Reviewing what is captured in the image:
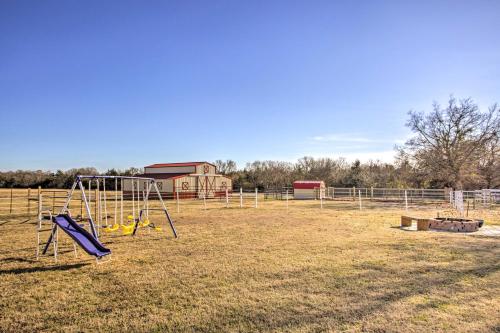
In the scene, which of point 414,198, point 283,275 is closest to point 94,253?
point 283,275

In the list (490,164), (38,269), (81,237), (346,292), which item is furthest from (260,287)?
(490,164)

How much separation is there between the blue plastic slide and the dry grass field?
0.34 meters

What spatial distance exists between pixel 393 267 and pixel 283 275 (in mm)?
2359

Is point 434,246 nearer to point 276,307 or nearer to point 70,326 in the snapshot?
point 276,307

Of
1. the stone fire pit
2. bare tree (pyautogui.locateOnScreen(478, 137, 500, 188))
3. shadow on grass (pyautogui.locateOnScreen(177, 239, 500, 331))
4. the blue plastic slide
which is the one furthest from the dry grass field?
bare tree (pyautogui.locateOnScreen(478, 137, 500, 188))

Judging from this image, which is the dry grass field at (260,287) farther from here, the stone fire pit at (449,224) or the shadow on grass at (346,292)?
the stone fire pit at (449,224)

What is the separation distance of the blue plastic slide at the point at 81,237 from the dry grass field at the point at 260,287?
0.34 m

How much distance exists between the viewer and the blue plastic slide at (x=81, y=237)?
23.4 feet

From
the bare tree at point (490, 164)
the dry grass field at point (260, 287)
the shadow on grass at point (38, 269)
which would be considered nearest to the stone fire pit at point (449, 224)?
the dry grass field at point (260, 287)

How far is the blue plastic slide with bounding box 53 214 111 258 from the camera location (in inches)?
281

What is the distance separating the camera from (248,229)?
12.6m

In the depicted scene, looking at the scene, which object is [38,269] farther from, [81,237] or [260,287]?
[260,287]

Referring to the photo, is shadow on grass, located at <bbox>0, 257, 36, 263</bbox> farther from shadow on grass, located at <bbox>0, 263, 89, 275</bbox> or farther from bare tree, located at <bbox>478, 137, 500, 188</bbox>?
bare tree, located at <bbox>478, 137, 500, 188</bbox>

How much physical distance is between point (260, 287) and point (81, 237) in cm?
452
